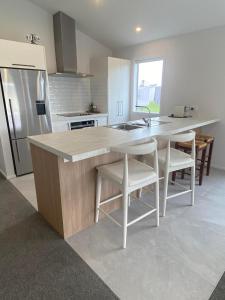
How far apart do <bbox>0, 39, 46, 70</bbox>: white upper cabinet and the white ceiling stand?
0.97 meters

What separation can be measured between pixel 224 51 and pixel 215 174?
1984mm

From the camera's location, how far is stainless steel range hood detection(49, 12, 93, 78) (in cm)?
348

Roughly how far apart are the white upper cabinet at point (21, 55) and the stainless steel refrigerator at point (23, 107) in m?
0.08

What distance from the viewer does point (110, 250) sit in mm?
1686

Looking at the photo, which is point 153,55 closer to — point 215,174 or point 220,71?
point 220,71

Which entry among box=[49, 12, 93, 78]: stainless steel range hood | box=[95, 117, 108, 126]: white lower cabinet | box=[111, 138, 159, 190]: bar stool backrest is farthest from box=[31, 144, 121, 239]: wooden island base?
box=[49, 12, 93, 78]: stainless steel range hood

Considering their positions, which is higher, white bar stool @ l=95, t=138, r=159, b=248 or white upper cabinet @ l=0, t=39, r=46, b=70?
white upper cabinet @ l=0, t=39, r=46, b=70

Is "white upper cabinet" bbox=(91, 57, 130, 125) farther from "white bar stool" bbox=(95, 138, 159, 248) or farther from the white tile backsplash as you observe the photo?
"white bar stool" bbox=(95, 138, 159, 248)

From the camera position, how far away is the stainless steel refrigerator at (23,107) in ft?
9.29

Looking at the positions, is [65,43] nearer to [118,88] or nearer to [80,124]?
[118,88]

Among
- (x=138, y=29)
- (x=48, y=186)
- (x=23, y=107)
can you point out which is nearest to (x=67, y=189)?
(x=48, y=186)

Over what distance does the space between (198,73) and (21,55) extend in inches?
115

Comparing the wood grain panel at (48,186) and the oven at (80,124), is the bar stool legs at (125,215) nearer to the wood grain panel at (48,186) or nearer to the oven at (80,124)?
the wood grain panel at (48,186)

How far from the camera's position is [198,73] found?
3371 mm
